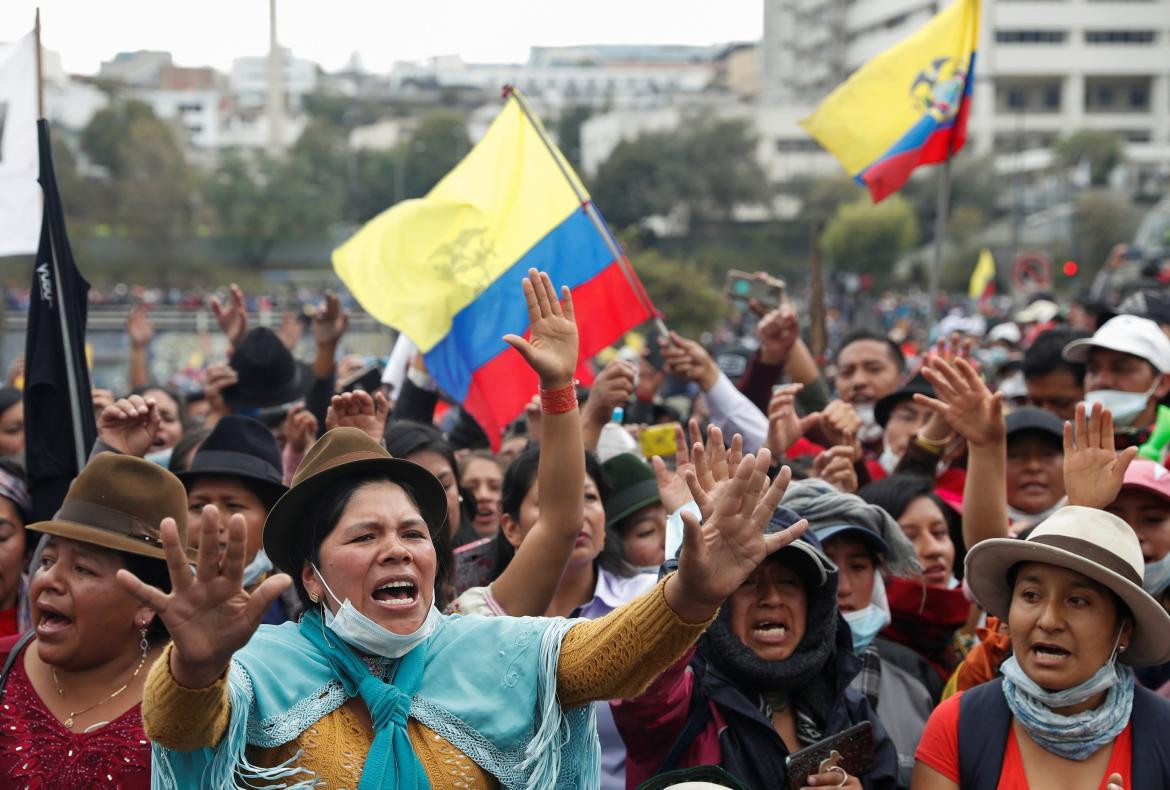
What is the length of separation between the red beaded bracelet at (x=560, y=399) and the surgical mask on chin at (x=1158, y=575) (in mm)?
1795

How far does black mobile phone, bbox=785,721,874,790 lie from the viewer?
3.46 m

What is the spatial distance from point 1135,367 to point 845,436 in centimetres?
137

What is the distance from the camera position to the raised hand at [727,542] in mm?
2932

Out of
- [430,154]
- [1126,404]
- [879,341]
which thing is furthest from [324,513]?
[430,154]

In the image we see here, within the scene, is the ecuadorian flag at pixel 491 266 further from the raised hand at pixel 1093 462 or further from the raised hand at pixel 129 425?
the raised hand at pixel 1093 462

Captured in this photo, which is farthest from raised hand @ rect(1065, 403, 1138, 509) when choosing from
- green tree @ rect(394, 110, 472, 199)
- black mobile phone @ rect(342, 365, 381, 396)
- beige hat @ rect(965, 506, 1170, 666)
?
green tree @ rect(394, 110, 472, 199)

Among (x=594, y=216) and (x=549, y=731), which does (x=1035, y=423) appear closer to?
(x=594, y=216)

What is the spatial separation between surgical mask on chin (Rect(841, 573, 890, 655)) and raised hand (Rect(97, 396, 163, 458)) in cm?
226

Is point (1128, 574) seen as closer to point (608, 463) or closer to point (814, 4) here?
point (608, 463)

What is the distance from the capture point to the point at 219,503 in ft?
16.3

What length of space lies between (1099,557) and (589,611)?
162 centimetres

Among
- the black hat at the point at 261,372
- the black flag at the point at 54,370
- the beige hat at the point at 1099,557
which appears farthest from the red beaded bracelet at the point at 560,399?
the black hat at the point at 261,372

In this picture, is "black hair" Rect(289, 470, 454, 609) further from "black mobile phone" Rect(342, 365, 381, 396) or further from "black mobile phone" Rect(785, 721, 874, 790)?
"black mobile phone" Rect(342, 365, 381, 396)

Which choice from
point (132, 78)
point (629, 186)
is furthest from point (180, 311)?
point (132, 78)
